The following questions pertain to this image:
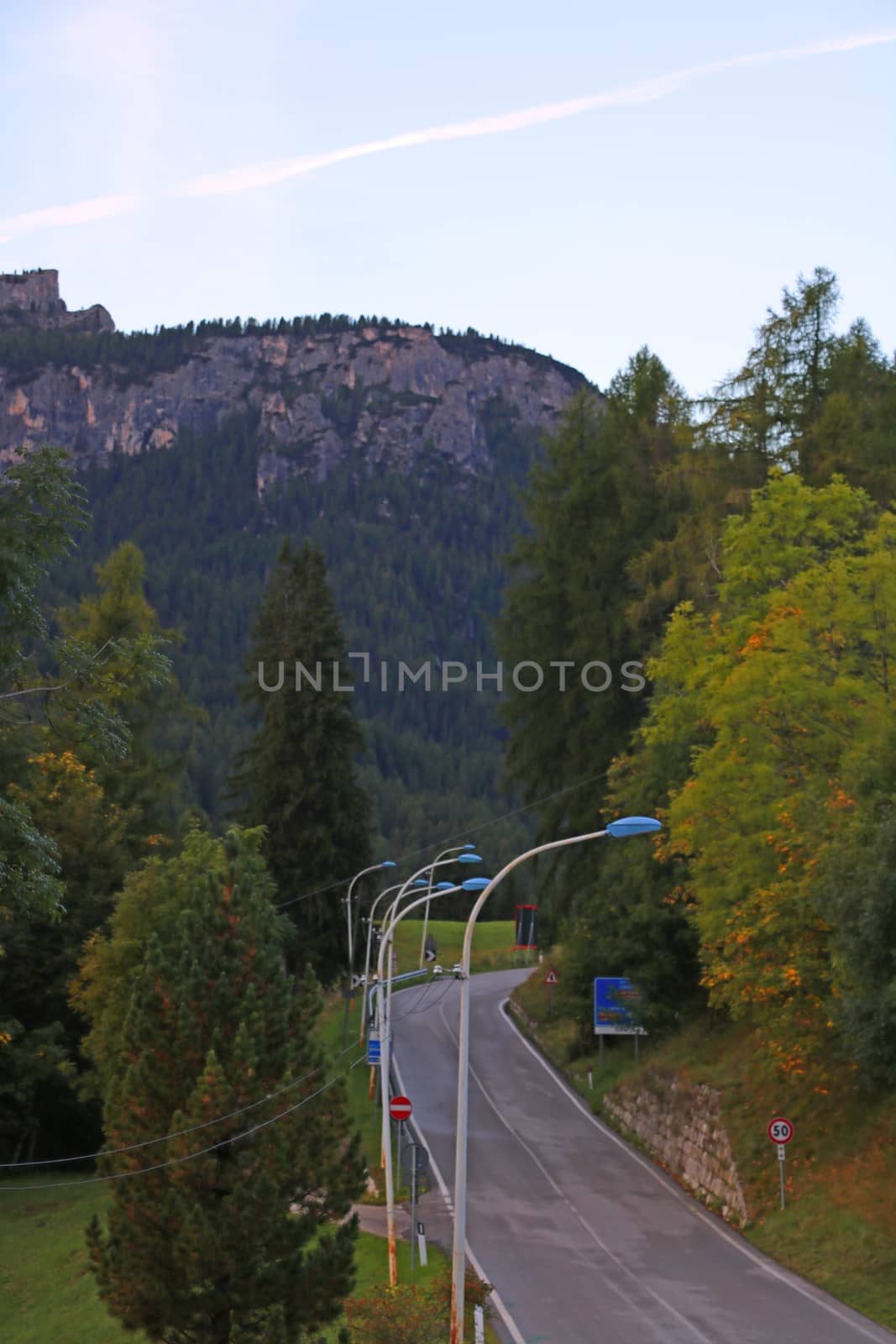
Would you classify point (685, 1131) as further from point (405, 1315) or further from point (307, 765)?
point (307, 765)

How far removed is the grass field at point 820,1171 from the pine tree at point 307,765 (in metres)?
20.4

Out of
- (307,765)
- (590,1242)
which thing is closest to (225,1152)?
(590,1242)

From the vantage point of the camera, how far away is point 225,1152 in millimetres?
22750

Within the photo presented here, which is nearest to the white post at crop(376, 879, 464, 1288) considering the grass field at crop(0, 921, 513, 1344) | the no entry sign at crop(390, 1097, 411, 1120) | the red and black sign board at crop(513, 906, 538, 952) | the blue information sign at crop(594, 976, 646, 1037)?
the no entry sign at crop(390, 1097, 411, 1120)

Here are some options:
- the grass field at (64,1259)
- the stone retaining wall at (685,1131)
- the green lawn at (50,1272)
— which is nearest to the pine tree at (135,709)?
the grass field at (64,1259)

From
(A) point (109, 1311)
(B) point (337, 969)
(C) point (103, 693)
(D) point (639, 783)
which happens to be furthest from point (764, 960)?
(B) point (337, 969)

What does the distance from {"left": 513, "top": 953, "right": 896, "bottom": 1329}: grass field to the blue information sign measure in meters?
3.19

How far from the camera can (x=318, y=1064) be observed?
24562 mm

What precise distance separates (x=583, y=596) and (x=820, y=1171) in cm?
2295

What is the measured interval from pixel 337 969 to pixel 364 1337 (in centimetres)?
3643

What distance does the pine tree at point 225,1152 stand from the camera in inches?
848

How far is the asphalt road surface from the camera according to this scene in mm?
22688

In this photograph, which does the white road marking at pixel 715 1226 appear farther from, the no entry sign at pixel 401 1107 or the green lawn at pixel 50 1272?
the green lawn at pixel 50 1272

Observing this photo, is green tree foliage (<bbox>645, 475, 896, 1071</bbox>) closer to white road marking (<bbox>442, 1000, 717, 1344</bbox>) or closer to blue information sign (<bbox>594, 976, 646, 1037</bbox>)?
white road marking (<bbox>442, 1000, 717, 1344</bbox>)
